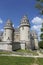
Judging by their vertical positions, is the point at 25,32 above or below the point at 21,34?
above

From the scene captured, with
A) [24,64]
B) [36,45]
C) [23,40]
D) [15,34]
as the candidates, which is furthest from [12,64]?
[36,45]

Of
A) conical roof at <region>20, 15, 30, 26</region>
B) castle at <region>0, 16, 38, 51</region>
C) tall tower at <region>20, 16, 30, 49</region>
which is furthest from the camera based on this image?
conical roof at <region>20, 15, 30, 26</region>

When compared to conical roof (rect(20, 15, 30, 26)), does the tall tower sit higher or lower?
lower

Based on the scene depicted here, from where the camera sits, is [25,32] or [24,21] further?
[24,21]

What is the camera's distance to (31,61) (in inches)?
1324

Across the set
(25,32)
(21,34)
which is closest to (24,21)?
(25,32)

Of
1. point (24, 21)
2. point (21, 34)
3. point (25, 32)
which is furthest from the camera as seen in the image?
point (21, 34)

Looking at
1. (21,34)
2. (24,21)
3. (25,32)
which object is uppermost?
(24,21)

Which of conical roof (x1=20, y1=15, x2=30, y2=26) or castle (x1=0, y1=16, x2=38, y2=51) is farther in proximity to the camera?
conical roof (x1=20, y1=15, x2=30, y2=26)

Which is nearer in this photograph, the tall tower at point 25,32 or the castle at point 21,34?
the castle at point 21,34

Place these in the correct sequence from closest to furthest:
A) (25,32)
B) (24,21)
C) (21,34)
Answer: (25,32)
(24,21)
(21,34)

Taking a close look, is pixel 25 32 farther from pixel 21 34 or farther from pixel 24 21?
pixel 24 21

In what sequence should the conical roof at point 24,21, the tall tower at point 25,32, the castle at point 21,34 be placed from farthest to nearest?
the conical roof at point 24,21
the tall tower at point 25,32
the castle at point 21,34

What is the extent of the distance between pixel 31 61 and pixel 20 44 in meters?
22.9
